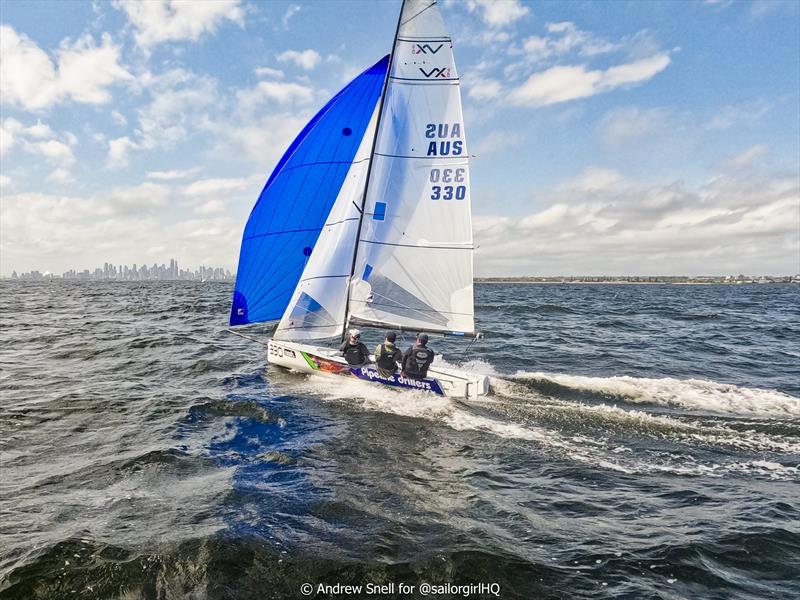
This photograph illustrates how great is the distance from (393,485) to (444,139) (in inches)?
336

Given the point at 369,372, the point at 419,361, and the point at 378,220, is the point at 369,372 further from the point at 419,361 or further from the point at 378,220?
the point at 378,220

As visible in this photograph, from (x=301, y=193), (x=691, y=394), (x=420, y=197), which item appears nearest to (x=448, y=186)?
(x=420, y=197)

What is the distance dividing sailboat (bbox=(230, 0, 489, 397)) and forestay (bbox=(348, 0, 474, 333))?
0.03 meters

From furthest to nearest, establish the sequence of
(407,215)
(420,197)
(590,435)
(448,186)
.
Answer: (407,215) < (420,197) < (448,186) < (590,435)

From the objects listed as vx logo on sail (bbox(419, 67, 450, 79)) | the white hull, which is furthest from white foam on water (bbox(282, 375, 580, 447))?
vx logo on sail (bbox(419, 67, 450, 79))

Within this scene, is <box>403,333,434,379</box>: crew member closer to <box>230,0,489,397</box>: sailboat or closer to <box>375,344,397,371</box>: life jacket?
<box>230,0,489,397</box>: sailboat

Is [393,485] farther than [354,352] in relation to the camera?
No

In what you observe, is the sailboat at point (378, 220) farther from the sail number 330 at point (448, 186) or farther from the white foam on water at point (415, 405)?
the white foam on water at point (415, 405)

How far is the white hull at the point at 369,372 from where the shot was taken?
11477 mm

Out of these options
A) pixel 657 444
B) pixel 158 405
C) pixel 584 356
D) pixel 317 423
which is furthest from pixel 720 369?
pixel 158 405

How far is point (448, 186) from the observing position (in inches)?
479

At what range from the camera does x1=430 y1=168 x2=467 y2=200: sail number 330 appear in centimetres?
1205

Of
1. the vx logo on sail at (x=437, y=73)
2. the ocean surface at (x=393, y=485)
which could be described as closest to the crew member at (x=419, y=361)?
the ocean surface at (x=393, y=485)

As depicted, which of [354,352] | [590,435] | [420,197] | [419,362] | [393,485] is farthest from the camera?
[354,352]
